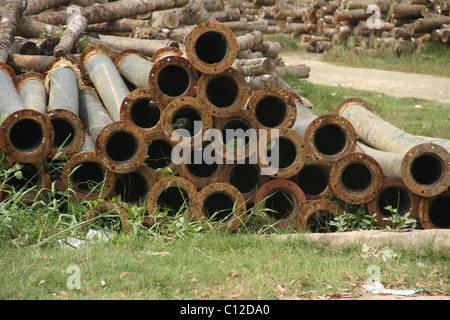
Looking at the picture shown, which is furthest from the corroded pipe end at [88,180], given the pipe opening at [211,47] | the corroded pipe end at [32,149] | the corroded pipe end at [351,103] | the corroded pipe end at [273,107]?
the corroded pipe end at [351,103]

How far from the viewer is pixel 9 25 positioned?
23.5 ft

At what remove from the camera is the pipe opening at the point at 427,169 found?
433 cm

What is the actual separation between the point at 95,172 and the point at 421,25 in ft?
43.2

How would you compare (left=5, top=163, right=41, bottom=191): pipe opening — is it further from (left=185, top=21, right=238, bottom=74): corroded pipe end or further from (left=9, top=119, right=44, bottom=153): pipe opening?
(left=185, top=21, right=238, bottom=74): corroded pipe end

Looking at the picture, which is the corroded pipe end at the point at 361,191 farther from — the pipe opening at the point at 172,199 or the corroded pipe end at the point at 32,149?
the corroded pipe end at the point at 32,149

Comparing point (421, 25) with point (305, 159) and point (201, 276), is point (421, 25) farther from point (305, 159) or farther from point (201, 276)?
point (201, 276)

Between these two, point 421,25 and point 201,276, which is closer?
point 201,276

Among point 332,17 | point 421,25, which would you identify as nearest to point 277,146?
point 421,25

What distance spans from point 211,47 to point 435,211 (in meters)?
2.51

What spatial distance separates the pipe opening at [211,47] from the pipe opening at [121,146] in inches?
37.5

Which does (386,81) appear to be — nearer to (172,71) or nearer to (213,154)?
(172,71)

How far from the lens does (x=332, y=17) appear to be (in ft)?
58.9

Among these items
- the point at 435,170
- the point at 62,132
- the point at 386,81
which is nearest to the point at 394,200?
the point at 435,170

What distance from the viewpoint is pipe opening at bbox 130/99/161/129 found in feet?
15.9
